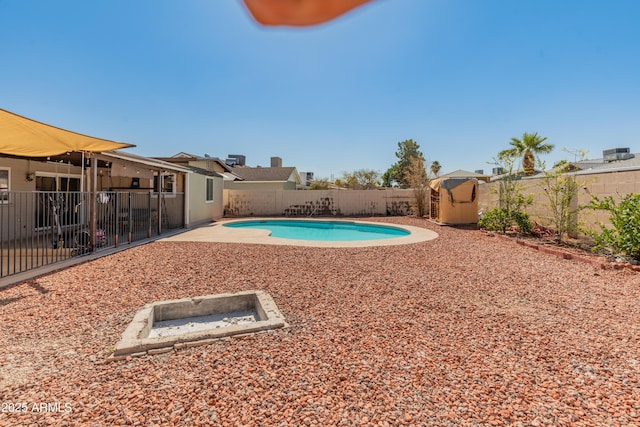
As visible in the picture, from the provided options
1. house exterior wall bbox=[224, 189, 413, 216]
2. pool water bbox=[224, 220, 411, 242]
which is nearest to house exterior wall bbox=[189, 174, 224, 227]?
pool water bbox=[224, 220, 411, 242]

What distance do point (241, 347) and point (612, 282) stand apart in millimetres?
6266

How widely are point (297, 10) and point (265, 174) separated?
29137 millimetres

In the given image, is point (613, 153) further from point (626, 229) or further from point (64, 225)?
point (64, 225)

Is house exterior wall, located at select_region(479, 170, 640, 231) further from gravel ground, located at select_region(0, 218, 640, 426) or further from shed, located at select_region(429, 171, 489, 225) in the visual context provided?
gravel ground, located at select_region(0, 218, 640, 426)

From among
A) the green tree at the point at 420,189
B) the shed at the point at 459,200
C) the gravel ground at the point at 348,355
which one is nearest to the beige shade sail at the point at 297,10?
the gravel ground at the point at 348,355

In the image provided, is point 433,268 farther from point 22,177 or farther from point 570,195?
point 22,177

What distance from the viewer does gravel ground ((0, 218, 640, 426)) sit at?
6.79ft

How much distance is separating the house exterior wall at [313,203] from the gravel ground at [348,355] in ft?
45.2

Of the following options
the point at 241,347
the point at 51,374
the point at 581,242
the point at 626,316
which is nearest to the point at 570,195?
the point at 581,242

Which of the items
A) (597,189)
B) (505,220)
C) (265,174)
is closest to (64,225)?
(505,220)

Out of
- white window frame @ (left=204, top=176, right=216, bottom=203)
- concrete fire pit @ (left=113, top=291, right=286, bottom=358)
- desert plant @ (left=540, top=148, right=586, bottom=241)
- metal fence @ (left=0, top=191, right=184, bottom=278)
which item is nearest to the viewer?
concrete fire pit @ (left=113, top=291, right=286, bottom=358)

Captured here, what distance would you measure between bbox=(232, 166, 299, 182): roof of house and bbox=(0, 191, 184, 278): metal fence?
1595 centimetres

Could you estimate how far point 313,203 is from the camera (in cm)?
1934

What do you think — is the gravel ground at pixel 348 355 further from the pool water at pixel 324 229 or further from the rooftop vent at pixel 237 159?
the rooftop vent at pixel 237 159
